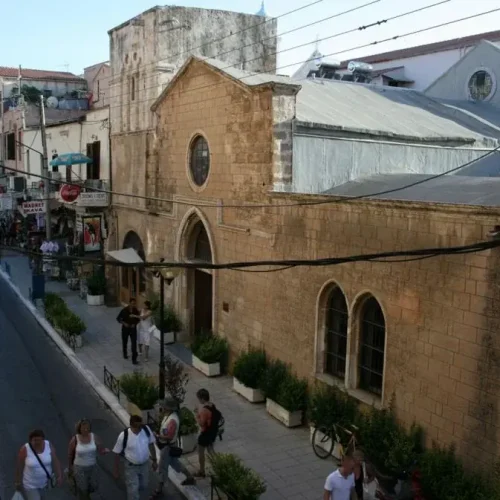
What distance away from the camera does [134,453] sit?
862 centimetres

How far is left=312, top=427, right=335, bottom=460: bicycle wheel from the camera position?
10.9 m

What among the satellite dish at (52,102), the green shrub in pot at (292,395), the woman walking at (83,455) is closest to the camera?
the woman walking at (83,455)

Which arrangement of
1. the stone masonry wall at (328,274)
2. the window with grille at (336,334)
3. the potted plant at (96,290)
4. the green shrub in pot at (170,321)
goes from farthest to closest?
1. the potted plant at (96,290)
2. the green shrub in pot at (170,321)
3. the window with grille at (336,334)
4. the stone masonry wall at (328,274)

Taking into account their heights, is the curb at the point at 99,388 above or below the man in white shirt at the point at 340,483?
below

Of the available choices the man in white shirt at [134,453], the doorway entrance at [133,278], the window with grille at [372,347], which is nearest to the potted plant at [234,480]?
the man in white shirt at [134,453]

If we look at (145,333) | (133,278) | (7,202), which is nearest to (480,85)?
(133,278)

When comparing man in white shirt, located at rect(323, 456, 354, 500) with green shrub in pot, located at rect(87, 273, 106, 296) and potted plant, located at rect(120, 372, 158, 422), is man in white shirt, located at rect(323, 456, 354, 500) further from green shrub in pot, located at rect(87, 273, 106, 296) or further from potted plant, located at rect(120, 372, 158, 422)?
green shrub in pot, located at rect(87, 273, 106, 296)

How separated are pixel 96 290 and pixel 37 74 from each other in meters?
33.6

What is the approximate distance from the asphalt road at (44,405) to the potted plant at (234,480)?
135cm

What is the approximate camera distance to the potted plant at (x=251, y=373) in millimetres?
13359

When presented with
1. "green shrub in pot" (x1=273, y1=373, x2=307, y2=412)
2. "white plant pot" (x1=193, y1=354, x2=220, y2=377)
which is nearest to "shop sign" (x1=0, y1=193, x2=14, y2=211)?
"white plant pot" (x1=193, y1=354, x2=220, y2=377)

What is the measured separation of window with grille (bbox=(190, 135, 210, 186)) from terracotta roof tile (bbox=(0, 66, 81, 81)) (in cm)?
3416

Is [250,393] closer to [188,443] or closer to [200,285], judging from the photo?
[188,443]

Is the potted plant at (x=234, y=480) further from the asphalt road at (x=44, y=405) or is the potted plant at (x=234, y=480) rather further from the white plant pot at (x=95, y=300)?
the white plant pot at (x=95, y=300)
